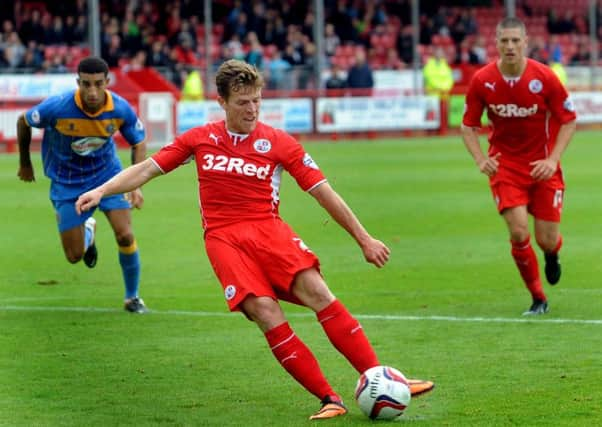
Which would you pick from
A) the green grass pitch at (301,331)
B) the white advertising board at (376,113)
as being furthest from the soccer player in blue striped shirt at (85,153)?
the white advertising board at (376,113)

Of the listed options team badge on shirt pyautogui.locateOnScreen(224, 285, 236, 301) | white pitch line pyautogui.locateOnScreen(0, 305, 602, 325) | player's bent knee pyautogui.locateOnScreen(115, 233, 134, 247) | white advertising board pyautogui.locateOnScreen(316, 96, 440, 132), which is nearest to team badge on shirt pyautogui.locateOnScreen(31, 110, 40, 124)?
player's bent knee pyautogui.locateOnScreen(115, 233, 134, 247)

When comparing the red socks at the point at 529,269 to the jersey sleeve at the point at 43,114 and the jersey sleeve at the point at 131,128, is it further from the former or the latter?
the jersey sleeve at the point at 43,114

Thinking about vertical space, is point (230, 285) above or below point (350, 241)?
above

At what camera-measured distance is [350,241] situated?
15648 millimetres

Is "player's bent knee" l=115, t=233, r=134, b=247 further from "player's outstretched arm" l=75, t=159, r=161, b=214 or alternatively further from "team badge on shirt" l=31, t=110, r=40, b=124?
"player's outstretched arm" l=75, t=159, r=161, b=214

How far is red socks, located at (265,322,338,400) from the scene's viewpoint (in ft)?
22.3

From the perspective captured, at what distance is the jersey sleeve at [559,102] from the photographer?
10242mm

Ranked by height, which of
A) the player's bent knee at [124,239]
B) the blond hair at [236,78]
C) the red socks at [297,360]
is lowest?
the player's bent knee at [124,239]

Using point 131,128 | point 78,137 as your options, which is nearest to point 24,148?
point 78,137

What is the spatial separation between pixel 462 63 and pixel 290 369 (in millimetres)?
36030

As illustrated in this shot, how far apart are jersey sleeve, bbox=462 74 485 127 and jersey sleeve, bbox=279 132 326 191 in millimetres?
3738

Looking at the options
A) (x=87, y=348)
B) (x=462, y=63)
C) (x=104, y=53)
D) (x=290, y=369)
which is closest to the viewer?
(x=290, y=369)

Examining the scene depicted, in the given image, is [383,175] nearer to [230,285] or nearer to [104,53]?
[104,53]

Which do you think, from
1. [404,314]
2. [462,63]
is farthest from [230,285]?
[462,63]
